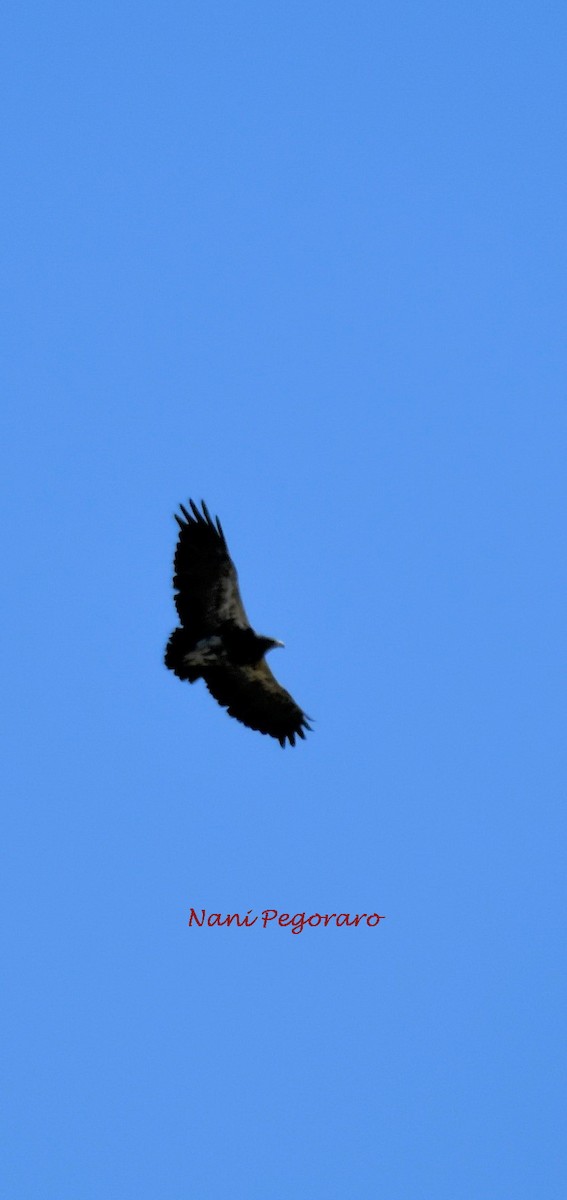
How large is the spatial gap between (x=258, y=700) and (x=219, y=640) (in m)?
1.20

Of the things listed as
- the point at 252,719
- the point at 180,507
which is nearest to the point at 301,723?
the point at 252,719

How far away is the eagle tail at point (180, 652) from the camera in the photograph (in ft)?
133

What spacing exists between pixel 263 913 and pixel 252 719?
2770mm

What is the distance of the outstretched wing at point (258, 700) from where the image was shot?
4091cm

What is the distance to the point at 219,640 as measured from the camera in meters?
40.5

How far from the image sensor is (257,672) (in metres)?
40.8

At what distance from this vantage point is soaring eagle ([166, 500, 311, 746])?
1585 inches

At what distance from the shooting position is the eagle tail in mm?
40500

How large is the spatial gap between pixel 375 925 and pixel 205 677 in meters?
4.33

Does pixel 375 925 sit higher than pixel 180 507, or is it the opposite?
pixel 180 507

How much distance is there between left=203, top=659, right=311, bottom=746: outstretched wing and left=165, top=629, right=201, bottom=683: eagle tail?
32 cm

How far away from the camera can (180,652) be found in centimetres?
4059

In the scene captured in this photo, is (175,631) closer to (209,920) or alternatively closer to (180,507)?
(180,507)

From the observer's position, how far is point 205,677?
1615 inches
